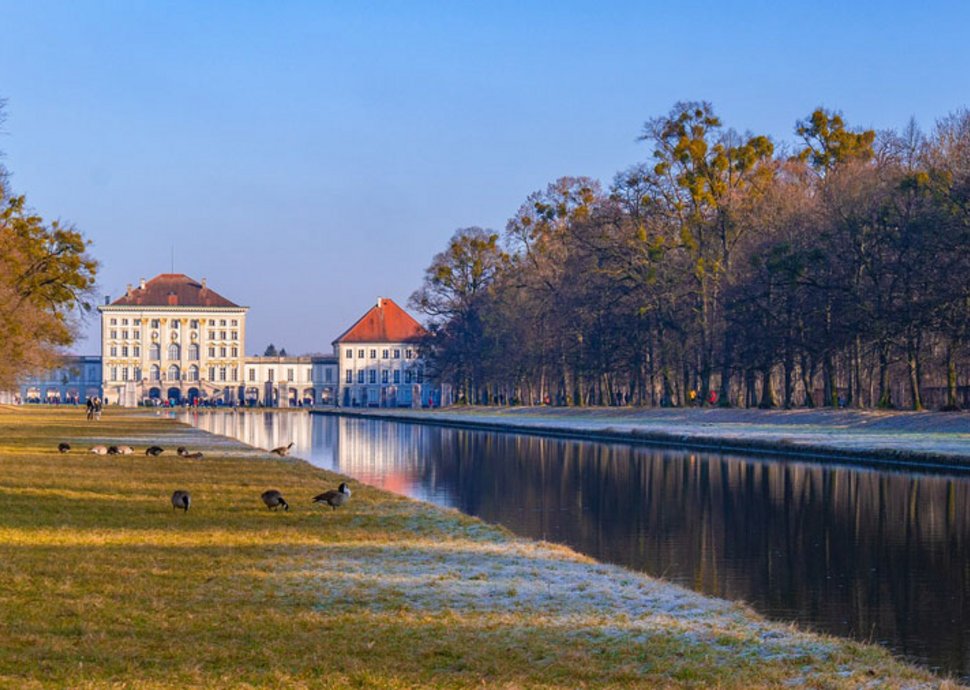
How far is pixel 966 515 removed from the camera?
20.0 meters

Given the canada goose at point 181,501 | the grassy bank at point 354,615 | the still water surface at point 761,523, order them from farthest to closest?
the canada goose at point 181,501 < the still water surface at point 761,523 < the grassy bank at point 354,615

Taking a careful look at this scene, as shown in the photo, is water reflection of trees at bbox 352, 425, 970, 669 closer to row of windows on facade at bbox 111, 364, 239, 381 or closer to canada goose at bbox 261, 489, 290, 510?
canada goose at bbox 261, 489, 290, 510

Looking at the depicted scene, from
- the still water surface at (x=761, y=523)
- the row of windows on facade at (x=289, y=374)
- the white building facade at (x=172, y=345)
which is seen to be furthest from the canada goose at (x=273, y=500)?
the row of windows on facade at (x=289, y=374)

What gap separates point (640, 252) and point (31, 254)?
91.0 ft

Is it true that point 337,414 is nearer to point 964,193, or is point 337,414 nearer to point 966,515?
point 964,193

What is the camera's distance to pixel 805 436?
39.7m

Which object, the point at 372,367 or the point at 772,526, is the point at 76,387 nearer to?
the point at 372,367

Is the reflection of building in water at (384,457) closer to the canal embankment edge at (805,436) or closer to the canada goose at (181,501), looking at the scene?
the canal embankment edge at (805,436)

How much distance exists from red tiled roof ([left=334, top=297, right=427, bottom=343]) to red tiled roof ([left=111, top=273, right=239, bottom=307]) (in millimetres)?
15349

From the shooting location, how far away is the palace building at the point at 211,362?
161 m

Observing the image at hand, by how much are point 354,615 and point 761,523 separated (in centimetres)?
1074

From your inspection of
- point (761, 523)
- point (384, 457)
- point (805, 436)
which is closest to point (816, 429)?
point (805, 436)

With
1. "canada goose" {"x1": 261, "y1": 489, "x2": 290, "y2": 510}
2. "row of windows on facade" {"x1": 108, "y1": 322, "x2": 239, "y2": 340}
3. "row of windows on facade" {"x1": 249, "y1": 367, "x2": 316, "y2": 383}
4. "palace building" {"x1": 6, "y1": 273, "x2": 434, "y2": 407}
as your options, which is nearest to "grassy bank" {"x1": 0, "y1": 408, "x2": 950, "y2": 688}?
"canada goose" {"x1": 261, "y1": 489, "x2": 290, "y2": 510}

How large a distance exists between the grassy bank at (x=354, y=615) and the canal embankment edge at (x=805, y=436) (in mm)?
16883
